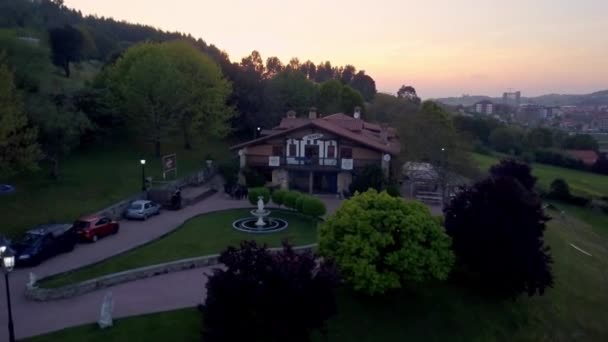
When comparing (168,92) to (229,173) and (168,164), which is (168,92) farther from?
(229,173)

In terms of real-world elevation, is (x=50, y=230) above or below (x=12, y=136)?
below

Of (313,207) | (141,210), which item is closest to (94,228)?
(141,210)

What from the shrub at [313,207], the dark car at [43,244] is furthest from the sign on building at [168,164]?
the dark car at [43,244]

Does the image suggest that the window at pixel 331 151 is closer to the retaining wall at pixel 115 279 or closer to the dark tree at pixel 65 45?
the retaining wall at pixel 115 279

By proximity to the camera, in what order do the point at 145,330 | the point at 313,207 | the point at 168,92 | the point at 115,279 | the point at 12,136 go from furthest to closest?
the point at 168,92
the point at 313,207
the point at 12,136
the point at 115,279
the point at 145,330

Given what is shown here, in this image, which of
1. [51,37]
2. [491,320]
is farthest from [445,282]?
[51,37]

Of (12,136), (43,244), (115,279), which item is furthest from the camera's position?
(12,136)

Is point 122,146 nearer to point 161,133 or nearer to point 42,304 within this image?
point 161,133
